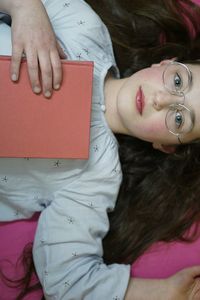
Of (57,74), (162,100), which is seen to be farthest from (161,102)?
(57,74)

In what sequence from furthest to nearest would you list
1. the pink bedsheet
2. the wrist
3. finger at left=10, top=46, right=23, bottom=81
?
the pink bedsheet, the wrist, finger at left=10, top=46, right=23, bottom=81

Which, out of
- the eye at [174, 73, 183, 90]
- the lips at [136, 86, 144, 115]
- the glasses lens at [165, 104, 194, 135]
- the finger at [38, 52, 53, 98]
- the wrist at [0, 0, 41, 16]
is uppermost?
the wrist at [0, 0, 41, 16]

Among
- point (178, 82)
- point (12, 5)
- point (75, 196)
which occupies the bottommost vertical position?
point (75, 196)

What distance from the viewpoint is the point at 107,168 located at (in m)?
1.13

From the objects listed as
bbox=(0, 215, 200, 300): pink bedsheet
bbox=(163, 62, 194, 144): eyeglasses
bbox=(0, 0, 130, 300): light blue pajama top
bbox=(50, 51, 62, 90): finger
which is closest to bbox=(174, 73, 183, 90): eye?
bbox=(163, 62, 194, 144): eyeglasses

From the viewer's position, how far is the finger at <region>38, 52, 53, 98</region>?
876mm

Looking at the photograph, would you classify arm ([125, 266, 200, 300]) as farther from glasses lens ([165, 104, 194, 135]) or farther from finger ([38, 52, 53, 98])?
finger ([38, 52, 53, 98])

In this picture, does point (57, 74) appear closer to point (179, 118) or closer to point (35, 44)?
point (35, 44)

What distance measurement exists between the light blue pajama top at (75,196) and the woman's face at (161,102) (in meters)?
0.08

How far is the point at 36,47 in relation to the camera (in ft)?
3.07

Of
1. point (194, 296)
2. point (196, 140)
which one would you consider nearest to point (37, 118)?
point (196, 140)

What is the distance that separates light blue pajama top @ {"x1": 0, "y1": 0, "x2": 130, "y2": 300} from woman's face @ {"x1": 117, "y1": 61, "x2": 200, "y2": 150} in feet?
0.27

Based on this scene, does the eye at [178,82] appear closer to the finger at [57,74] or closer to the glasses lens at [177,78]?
the glasses lens at [177,78]

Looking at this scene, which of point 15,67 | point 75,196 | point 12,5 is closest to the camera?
point 15,67
